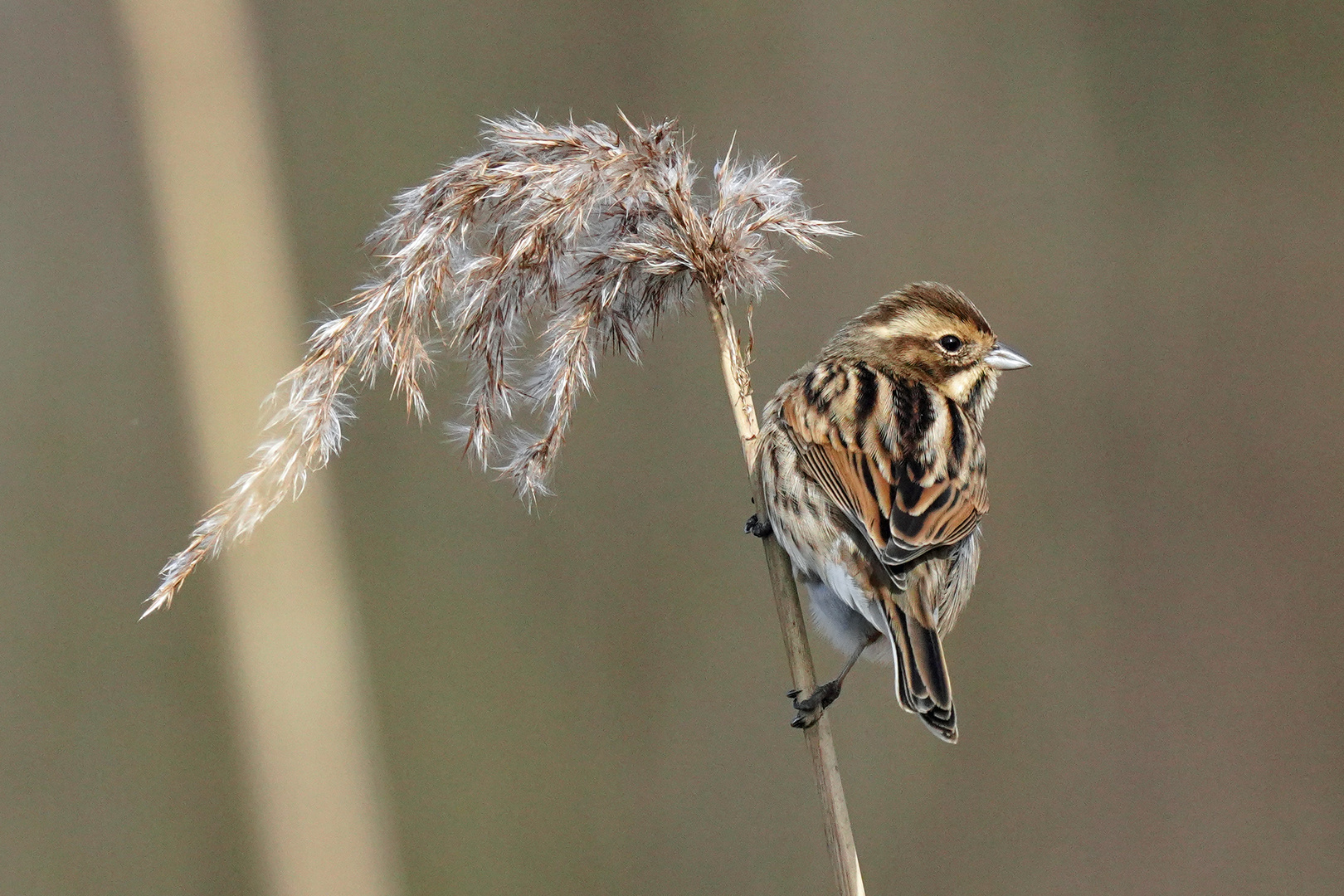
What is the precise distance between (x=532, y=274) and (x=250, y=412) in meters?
0.93

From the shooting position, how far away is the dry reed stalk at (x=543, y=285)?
1.63 metres

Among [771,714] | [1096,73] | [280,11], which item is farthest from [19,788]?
[1096,73]

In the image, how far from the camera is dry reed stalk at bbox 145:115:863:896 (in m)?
1.63

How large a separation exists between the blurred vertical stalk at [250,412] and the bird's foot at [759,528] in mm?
992

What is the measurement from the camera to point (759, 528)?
216cm

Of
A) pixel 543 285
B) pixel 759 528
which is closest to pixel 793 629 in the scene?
pixel 759 528

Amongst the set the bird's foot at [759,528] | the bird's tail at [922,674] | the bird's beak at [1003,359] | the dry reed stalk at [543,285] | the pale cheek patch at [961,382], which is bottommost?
the bird's tail at [922,674]

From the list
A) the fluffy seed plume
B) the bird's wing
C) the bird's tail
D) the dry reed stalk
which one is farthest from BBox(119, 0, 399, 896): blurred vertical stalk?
the bird's tail

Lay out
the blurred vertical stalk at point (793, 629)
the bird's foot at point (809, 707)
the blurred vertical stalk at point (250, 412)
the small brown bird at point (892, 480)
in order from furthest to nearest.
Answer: the blurred vertical stalk at point (250, 412), the small brown bird at point (892, 480), the bird's foot at point (809, 707), the blurred vertical stalk at point (793, 629)

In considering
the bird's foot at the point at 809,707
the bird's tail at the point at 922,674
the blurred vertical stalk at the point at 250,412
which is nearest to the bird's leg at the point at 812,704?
the bird's foot at the point at 809,707

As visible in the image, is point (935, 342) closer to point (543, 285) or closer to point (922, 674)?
point (922, 674)

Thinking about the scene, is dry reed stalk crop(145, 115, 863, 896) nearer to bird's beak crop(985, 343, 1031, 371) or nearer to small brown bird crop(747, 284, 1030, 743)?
small brown bird crop(747, 284, 1030, 743)

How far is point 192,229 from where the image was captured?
8.00ft

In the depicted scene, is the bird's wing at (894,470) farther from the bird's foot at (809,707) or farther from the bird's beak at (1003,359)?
the bird's foot at (809,707)
